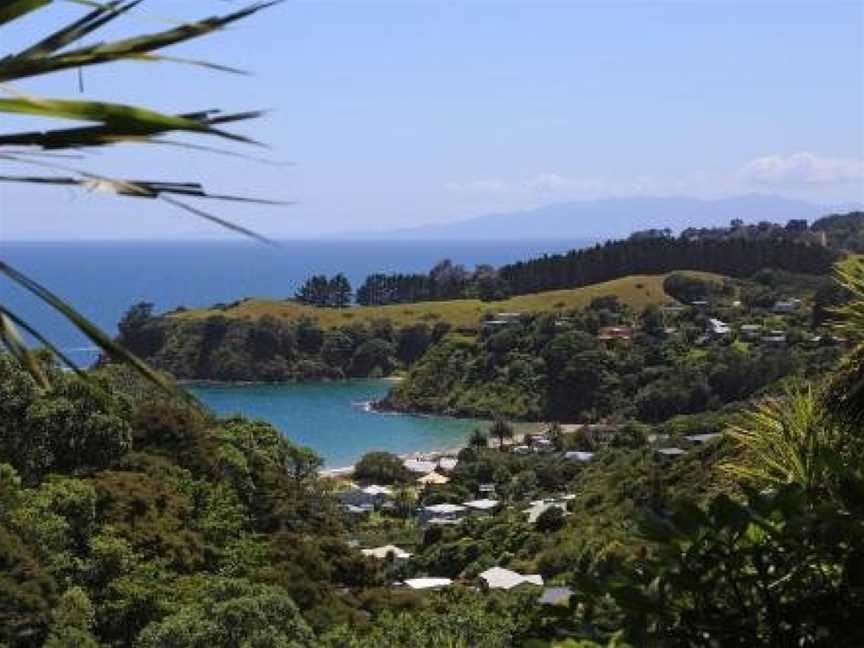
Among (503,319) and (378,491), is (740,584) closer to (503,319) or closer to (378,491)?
(378,491)

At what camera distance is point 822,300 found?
204 feet

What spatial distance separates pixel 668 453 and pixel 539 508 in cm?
492

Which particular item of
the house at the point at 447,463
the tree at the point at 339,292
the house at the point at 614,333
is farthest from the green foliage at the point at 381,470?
the tree at the point at 339,292

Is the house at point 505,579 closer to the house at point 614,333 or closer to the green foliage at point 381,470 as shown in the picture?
the green foliage at point 381,470

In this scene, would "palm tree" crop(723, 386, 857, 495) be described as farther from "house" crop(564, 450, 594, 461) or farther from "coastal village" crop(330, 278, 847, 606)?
"house" crop(564, 450, 594, 461)

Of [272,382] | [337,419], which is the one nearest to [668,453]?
[337,419]

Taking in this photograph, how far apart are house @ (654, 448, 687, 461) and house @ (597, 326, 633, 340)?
27.4m

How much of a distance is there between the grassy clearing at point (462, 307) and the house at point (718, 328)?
541 centimetres

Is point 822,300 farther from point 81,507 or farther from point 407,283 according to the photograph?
point 81,507

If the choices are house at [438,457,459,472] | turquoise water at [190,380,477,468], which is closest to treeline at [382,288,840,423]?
turquoise water at [190,380,477,468]

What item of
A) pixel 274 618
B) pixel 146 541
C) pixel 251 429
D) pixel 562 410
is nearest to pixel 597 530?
pixel 251 429

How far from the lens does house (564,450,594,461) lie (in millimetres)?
48125

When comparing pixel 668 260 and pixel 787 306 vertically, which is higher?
pixel 668 260

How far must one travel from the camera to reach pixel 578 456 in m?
48.8
